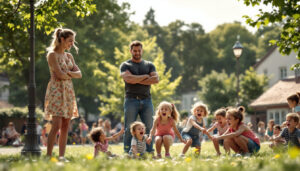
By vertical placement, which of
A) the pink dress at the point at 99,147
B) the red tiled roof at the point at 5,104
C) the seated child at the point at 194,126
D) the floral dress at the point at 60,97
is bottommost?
the red tiled roof at the point at 5,104

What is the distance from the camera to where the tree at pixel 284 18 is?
7.63 meters

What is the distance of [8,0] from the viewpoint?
1307cm

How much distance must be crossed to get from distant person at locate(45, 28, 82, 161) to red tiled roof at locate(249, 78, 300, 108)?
30.3m

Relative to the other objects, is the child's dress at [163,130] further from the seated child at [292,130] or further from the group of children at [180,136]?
the seated child at [292,130]

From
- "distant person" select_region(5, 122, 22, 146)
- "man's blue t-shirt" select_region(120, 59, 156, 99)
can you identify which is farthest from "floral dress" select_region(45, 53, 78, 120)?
"distant person" select_region(5, 122, 22, 146)

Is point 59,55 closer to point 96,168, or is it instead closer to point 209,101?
point 96,168

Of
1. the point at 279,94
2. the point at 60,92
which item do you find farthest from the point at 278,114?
the point at 60,92

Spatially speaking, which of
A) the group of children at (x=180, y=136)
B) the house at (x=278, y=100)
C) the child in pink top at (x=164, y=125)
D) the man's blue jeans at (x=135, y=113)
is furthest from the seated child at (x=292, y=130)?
the house at (x=278, y=100)

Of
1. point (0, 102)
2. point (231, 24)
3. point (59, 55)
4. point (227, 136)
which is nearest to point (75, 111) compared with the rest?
point (59, 55)

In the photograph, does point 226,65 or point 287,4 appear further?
point 226,65

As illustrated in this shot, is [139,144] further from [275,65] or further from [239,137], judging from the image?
[275,65]

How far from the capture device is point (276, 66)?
152 ft

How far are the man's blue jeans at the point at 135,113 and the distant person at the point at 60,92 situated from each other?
4.63ft

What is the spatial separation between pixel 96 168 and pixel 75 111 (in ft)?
11.2
